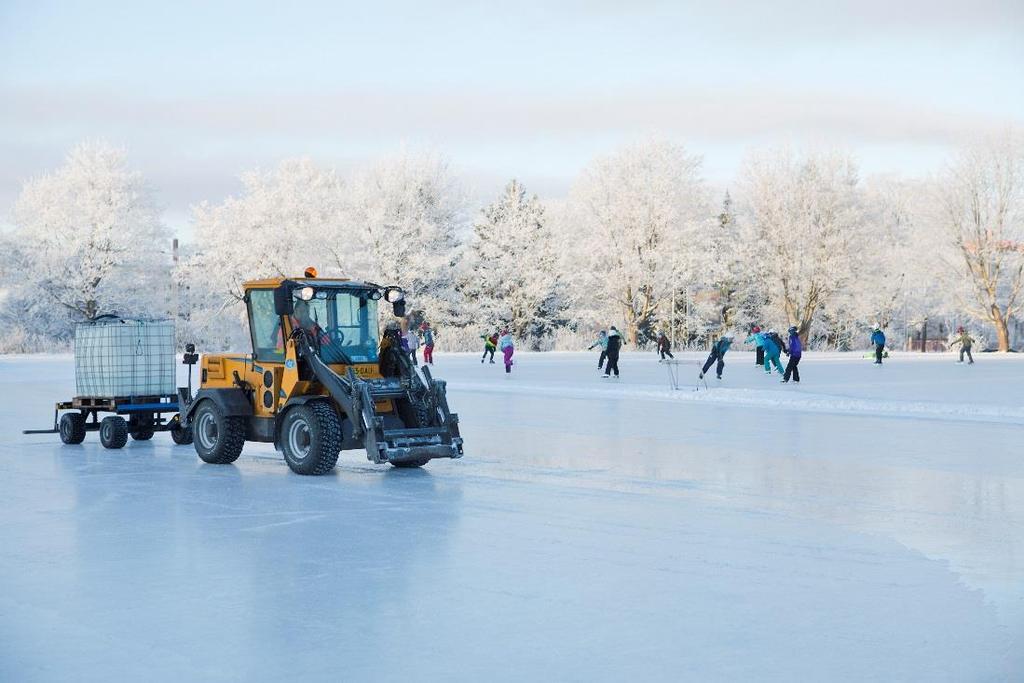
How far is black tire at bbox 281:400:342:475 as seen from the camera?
11.8 metres

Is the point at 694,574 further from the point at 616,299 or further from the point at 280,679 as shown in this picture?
the point at 616,299

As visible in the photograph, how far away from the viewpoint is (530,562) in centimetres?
750

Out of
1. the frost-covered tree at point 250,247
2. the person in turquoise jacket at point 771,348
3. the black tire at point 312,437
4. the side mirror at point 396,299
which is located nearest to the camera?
the black tire at point 312,437

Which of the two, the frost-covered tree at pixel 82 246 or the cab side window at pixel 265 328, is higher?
the frost-covered tree at pixel 82 246

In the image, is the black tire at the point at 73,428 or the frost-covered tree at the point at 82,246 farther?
the frost-covered tree at the point at 82,246

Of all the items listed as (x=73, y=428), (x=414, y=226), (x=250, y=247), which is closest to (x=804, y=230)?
(x=414, y=226)

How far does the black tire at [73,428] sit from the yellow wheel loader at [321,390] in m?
2.45

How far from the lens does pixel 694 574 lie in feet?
23.5

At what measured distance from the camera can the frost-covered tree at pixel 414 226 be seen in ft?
187

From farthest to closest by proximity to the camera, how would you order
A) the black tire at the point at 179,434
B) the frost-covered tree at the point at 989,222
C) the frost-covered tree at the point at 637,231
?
the frost-covered tree at the point at 637,231 → the frost-covered tree at the point at 989,222 → the black tire at the point at 179,434

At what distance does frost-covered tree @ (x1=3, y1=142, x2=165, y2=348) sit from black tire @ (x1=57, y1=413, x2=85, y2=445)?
42.6 metres

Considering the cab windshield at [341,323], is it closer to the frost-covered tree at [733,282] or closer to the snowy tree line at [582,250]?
the snowy tree line at [582,250]

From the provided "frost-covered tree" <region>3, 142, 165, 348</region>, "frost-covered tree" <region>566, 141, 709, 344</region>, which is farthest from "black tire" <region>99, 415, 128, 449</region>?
"frost-covered tree" <region>3, 142, 165, 348</region>

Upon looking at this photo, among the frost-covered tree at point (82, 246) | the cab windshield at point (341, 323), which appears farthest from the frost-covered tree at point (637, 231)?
the cab windshield at point (341, 323)
